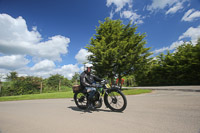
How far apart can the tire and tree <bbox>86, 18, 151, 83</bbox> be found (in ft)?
25.1

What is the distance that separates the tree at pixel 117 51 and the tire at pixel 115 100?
7649 millimetres

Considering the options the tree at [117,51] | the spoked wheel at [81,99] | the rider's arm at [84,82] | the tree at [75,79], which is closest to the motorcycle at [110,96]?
the spoked wheel at [81,99]

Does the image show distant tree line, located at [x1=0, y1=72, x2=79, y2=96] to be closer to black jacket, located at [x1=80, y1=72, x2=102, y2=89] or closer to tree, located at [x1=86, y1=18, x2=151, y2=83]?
tree, located at [x1=86, y1=18, x2=151, y2=83]

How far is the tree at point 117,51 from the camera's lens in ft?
39.4

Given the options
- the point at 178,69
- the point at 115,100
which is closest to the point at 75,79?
the point at 115,100

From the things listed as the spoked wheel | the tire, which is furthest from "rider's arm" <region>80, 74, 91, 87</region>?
the tire

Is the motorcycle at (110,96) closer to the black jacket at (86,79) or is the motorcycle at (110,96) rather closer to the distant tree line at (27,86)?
the black jacket at (86,79)

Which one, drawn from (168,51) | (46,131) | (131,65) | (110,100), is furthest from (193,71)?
(46,131)

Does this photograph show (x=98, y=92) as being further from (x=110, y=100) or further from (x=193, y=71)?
(x=193, y=71)

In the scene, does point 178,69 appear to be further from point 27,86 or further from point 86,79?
point 27,86

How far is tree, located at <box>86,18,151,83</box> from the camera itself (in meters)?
12.0

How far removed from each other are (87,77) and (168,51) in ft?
83.9

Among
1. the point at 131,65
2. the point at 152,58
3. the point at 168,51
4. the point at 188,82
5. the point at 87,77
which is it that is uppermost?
the point at 168,51

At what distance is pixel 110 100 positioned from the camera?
3.76m
